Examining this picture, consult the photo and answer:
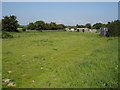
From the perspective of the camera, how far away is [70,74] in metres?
4.31

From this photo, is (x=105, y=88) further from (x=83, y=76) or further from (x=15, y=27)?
(x=15, y=27)

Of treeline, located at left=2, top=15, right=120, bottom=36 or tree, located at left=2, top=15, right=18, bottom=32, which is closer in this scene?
treeline, located at left=2, top=15, right=120, bottom=36

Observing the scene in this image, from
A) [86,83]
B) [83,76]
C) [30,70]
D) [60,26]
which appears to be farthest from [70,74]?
[60,26]

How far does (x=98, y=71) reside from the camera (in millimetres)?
4445

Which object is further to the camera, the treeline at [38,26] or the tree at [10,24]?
the tree at [10,24]

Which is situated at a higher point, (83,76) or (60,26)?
(60,26)

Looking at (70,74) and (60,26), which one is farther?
(60,26)

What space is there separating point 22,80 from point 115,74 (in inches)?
108

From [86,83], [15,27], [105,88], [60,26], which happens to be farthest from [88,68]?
[60,26]

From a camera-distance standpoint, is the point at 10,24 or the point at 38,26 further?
the point at 38,26

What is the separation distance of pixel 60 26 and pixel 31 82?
60518 mm

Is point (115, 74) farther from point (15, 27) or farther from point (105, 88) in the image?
point (15, 27)

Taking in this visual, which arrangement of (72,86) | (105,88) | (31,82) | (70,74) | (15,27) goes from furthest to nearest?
(15,27)
(70,74)
(31,82)
(72,86)
(105,88)

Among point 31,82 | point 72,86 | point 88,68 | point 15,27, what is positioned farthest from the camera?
point 15,27
